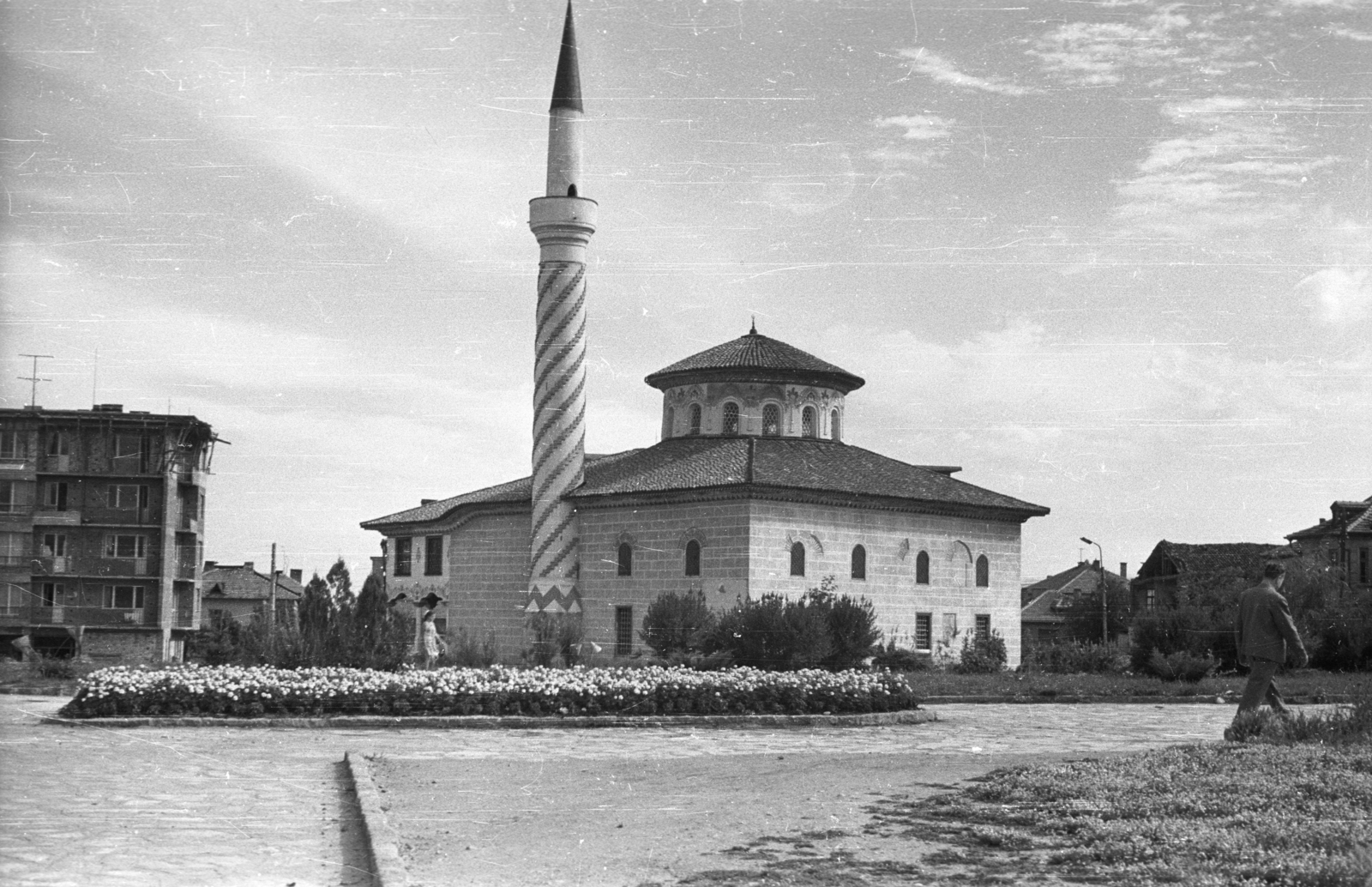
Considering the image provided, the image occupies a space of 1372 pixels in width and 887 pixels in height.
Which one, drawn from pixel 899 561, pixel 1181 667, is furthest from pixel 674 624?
pixel 899 561

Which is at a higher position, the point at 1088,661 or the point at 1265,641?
the point at 1265,641

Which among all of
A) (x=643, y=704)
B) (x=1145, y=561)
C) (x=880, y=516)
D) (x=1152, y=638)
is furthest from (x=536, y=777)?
(x=1145, y=561)

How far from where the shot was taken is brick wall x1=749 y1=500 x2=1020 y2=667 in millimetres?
37469

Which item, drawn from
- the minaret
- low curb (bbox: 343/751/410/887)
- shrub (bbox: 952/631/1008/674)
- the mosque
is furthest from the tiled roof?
low curb (bbox: 343/751/410/887)

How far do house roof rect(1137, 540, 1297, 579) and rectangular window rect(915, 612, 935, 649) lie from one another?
21.0 m

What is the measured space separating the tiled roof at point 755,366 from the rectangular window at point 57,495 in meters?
22.2

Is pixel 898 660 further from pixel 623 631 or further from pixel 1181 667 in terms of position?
pixel 1181 667

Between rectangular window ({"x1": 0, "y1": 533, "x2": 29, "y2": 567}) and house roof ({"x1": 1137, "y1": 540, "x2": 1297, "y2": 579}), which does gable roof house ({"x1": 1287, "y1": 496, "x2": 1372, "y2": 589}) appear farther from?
rectangular window ({"x1": 0, "y1": 533, "x2": 29, "y2": 567})

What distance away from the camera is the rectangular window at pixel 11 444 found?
2074 inches

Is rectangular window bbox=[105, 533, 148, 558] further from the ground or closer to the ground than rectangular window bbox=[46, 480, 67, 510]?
closer to the ground

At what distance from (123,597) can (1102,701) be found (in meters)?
39.2

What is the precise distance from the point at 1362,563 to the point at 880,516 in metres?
25.3

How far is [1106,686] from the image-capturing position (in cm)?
2542

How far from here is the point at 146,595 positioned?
5369cm
